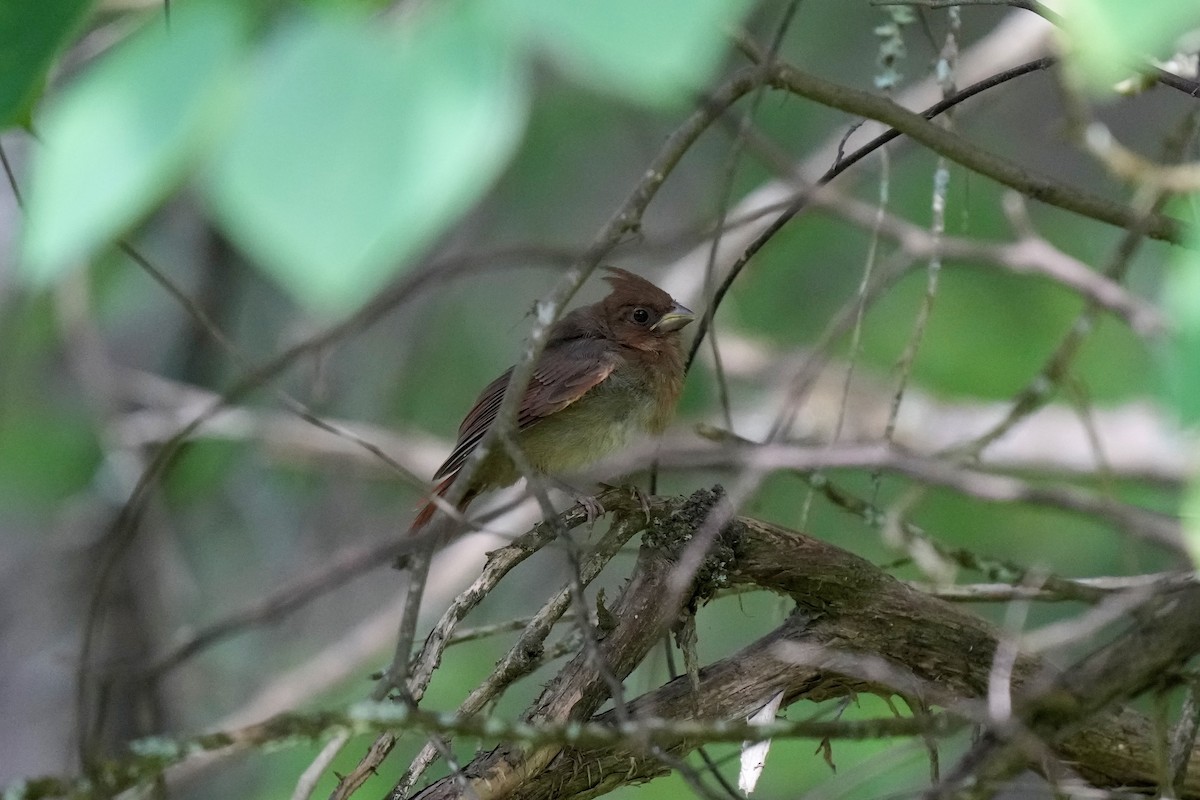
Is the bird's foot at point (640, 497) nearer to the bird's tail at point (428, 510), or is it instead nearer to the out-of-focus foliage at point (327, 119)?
the bird's tail at point (428, 510)

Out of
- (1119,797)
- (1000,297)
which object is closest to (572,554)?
(1119,797)

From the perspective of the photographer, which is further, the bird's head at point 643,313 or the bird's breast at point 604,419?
the bird's head at point 643,313

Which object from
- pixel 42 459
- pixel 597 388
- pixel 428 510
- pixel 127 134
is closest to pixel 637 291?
pixel 597 388

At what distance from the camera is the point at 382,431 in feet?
20.5

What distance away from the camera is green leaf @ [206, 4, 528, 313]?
0.74 meters

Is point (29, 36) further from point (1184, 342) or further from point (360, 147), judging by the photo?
point (1184, 342)

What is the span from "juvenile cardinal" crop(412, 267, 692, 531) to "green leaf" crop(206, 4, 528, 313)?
11.9ft

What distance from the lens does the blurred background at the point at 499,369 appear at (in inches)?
196

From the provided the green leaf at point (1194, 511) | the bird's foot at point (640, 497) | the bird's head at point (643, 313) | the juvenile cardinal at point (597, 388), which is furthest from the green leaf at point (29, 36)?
the bird's head at point (643, 313)

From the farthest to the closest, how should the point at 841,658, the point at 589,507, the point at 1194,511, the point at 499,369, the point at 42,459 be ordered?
the point at 499,369 < the point at 42,459 < the point at 589,507 < the point at 841,658 < the point at 1194,511

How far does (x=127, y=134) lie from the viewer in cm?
86

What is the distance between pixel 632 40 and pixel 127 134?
0.36 metres

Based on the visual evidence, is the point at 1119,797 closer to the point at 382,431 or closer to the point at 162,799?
the point at 162,799

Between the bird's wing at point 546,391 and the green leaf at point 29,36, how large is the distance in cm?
337
